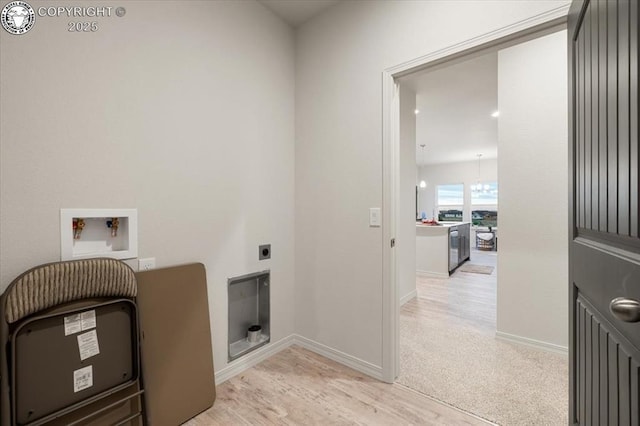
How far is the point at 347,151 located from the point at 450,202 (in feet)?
29.5

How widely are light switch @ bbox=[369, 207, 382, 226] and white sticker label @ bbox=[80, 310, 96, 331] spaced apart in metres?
1.67

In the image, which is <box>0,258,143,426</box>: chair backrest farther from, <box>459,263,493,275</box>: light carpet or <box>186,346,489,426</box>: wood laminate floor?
<box>459,263,493,275</box>: light carpet

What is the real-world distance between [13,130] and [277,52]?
6.05 ft

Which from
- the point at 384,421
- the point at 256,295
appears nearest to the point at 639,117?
the point at 384,421

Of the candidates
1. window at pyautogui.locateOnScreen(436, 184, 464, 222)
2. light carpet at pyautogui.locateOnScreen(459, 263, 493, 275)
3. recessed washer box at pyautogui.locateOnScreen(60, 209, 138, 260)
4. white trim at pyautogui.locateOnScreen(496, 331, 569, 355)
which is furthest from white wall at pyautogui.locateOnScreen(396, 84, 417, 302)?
window at pyautogui.locateOnScreen(436, 184, 464, 222)

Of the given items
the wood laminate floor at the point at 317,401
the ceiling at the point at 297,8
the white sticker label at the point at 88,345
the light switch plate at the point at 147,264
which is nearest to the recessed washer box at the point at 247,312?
the wood laminate floor at the point at 317,401

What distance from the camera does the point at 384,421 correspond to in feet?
5.32

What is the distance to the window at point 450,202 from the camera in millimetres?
9820

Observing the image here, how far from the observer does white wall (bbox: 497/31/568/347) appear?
93.8 inches

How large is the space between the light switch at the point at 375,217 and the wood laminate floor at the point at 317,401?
→ 3.70 feet

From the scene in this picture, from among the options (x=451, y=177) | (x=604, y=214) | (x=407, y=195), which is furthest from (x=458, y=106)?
(x=451, y=177)

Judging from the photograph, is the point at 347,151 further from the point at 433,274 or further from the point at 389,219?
the point at 433,274

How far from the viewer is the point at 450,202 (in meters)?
10.0

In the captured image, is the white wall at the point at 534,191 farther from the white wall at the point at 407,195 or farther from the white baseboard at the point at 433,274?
the white baseboard at the point at 433,274
